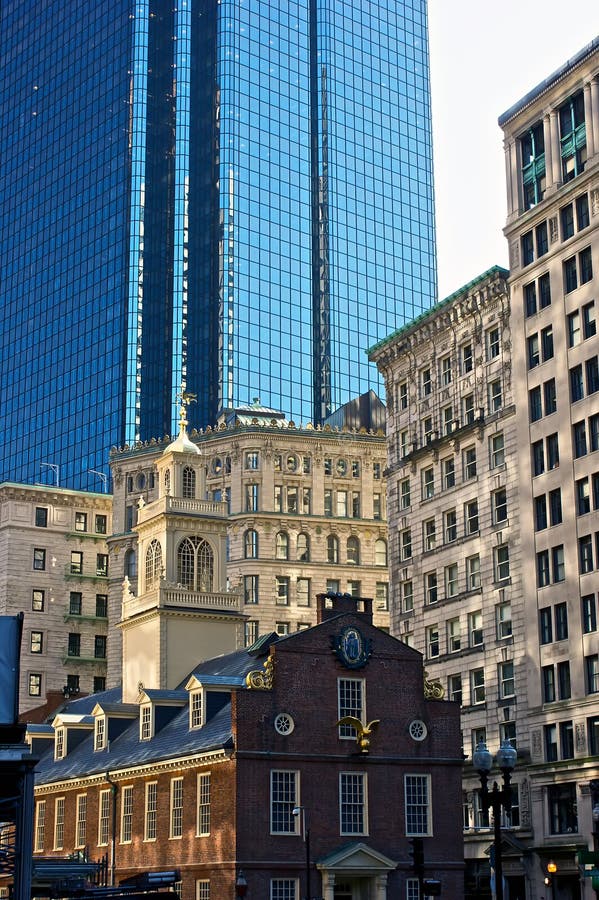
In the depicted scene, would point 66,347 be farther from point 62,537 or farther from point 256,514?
point 256,514

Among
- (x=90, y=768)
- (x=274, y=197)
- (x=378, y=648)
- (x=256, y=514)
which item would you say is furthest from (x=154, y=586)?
(x=274, y=197)

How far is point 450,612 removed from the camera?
86.9m

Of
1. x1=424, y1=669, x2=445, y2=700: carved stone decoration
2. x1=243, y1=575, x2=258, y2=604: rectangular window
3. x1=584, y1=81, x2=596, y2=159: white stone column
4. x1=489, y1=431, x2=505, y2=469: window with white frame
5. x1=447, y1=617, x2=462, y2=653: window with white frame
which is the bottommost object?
x1=424, y1=669, x2=445, y2=700: carved stone decoration

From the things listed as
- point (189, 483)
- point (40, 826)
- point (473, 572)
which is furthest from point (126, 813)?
point (473, 572)

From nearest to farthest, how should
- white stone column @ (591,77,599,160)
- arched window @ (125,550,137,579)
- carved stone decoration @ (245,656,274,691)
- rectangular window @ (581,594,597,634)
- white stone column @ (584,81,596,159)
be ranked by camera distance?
carved stone decoration @ (245,656,274,691), rectangular window @ (581,594,597,634), white stone column @ (591,77,599,160), white stone column @ (584,81,596,159), arched window @ (125,550,137,579)

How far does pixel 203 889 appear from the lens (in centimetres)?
6266

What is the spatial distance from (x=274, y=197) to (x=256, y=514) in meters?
79.4

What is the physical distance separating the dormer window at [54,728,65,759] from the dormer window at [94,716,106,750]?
4.63m

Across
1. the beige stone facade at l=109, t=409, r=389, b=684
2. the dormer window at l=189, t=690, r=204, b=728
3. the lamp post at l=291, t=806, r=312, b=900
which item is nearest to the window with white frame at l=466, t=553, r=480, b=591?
the dormer window at l=189, t=690, r=204, b=728

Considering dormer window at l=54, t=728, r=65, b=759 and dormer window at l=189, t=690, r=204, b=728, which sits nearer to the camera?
dormer window at l=189, t=690, r=204, b=728

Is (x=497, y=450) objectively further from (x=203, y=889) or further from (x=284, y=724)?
(x=203, y=889)

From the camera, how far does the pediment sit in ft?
204

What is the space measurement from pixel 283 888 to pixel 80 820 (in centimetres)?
1729

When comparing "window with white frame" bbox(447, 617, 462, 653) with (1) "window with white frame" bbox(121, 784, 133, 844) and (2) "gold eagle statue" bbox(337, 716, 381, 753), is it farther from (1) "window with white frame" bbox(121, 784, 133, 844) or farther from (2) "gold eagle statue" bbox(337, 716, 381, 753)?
(1) "window with white frame" bbox(121, 784, 133, 844)
